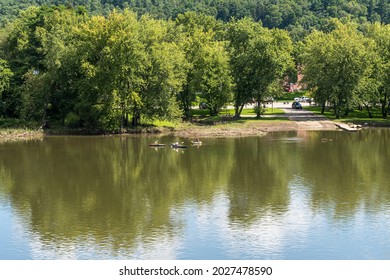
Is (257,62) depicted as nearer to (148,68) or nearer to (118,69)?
(148,68)

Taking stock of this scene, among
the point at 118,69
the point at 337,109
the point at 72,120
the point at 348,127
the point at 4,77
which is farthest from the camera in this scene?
the point at 337,109

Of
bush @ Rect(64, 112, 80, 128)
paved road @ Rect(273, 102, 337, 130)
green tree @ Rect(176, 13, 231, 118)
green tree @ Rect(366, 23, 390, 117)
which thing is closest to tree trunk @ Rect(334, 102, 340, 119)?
paved road @ Rect(273, 102, 337, 130)

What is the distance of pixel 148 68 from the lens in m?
76.6

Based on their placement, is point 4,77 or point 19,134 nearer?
point 19,134

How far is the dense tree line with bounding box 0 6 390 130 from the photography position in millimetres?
74500

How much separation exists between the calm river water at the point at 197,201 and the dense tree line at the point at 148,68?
11405mm

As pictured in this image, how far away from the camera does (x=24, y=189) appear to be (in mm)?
45000

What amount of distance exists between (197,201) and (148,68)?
3935 centimetres

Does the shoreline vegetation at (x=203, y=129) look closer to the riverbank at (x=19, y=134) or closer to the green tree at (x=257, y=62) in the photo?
the riverbank at (x=19, y=134)

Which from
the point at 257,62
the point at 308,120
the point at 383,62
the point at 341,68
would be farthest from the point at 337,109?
the point at 257,62

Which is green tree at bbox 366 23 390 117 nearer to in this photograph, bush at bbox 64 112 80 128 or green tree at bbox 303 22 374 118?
green tree at bbox 303 22 374 118

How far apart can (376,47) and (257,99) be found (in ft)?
65.1

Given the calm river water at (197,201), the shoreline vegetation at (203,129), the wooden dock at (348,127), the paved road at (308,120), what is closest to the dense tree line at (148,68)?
the shoreline vegetation at (203,129)

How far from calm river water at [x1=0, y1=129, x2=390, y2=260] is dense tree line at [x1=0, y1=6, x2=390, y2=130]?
449 inches
